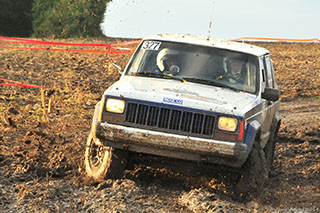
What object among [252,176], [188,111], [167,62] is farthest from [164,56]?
[252,176]

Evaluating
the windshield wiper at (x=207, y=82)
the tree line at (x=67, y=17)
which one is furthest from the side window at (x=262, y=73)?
the tree line at (x=67, y=17)

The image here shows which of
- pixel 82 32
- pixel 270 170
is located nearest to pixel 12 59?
pixel 270 170

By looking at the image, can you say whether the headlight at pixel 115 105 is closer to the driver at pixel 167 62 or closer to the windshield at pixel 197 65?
the windshield at pixel 197 65

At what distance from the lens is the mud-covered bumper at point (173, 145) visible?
283 inches

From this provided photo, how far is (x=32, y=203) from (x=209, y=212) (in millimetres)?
1907

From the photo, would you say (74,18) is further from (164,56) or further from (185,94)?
(185,94)

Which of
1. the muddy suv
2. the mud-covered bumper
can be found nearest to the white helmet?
the muddy suv

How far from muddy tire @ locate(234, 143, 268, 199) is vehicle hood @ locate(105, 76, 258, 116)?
2.09 feet

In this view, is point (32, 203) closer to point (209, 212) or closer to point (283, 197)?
point (209, 212)

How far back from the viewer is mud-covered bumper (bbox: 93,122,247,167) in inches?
283

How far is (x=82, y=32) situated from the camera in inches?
1506

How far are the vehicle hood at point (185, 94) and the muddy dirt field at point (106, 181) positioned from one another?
2.57 feet

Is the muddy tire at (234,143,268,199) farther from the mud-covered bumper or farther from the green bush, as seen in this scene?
the green bush

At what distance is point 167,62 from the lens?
27.9 feet
